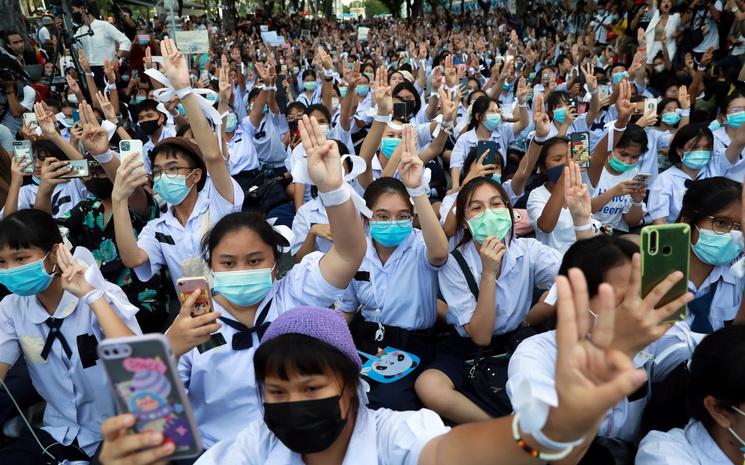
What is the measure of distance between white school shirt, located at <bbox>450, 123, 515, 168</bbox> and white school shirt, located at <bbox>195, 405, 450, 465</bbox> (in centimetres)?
397

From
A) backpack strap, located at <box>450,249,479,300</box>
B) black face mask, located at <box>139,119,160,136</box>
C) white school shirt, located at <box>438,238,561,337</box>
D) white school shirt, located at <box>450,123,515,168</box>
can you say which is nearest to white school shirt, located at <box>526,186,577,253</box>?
white school shirt, located at <box>438,238,561,337</box>

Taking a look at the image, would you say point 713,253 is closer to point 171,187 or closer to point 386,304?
point 386,304

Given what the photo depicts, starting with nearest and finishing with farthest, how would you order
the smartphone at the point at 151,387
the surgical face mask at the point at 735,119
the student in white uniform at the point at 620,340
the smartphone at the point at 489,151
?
the smartphone at the point at 151,387
the student in white uniform at the point at 620,340
the smartphone at the point at 489,151
the surgical face mask at the point at 735,119

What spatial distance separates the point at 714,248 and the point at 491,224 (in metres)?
1.09

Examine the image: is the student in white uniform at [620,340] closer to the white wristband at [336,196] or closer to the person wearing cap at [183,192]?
the white wristband at [336,196]

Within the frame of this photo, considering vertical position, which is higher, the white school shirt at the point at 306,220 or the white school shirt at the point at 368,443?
the white school shirt at the point at 368,443

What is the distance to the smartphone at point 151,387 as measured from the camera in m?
0.92

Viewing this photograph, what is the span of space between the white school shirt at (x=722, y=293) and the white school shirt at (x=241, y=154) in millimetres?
4697

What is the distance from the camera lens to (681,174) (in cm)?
408

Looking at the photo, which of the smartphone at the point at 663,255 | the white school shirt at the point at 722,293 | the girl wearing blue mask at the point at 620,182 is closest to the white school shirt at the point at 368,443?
the smartphone at the point at 663,255

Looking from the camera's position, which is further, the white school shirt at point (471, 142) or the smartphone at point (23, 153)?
the white school shirt at point (471, 142)

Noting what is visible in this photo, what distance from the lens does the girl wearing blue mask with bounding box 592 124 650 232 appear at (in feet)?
13.0

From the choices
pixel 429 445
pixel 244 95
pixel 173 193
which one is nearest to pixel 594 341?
pixel 429 445

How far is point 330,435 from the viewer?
1.44 meters
